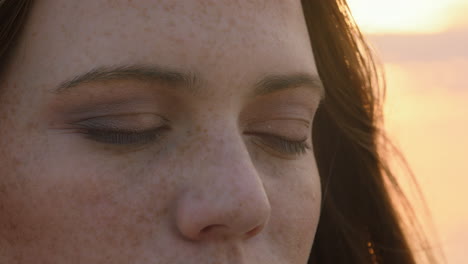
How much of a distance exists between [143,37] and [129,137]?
0.20m

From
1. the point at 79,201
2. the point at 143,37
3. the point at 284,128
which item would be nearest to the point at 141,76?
the point at 143,37

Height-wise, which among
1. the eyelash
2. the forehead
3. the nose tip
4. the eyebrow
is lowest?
the nose tip

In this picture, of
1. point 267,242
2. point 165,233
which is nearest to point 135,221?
point 165,233

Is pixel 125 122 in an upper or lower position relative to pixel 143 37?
lower

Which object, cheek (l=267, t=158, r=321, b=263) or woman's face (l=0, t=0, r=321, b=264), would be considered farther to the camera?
cheek (l=267, t=158, r=321, b=263)

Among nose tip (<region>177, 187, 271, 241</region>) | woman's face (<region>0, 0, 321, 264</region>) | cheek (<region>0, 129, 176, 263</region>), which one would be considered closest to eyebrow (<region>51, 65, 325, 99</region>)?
woman's face (<region>0, 0, 321, 264</region>)

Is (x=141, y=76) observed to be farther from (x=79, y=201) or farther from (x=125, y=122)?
(x=79, y=201)

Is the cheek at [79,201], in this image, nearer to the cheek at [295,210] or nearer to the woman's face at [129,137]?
the woman's face at [129,137]

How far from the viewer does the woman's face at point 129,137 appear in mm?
1503

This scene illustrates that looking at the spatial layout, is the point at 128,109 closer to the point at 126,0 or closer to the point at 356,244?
the point at 126,0

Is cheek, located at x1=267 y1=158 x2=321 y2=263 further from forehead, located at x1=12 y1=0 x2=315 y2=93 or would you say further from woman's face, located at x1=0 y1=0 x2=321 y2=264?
forehead, located at x1=12 y1=0 x2=315 y2=93

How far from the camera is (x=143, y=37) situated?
60.1 inches

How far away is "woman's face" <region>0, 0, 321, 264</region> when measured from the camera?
1.50 metres

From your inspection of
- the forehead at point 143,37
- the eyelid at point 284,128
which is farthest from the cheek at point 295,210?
the forehead at point 143,37
